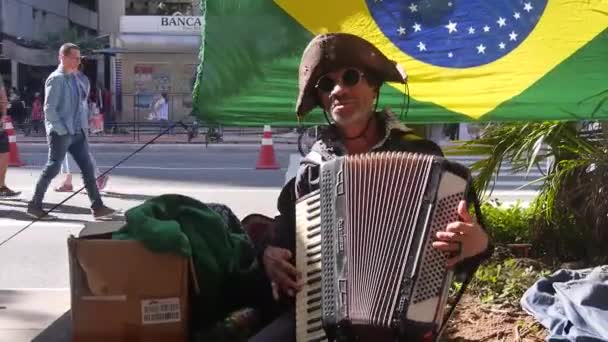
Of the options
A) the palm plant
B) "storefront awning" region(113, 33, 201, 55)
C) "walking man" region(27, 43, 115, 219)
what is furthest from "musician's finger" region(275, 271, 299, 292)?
"storefront awning" region(113, 33, 201, 55)

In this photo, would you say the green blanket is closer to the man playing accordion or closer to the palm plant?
the man playing accordion

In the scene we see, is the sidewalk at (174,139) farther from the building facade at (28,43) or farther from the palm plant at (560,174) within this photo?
the palm plant at (560,174)

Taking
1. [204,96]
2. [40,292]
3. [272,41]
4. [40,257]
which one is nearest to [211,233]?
[204,96]

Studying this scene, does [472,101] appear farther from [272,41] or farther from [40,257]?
[40,257]

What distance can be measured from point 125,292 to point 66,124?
19.3 feet

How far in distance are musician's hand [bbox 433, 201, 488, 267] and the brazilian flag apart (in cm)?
143

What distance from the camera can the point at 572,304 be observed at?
347 centimetres

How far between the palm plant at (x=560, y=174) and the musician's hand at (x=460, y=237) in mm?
2059

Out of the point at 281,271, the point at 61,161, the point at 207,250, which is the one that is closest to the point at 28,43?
the point at 61,161

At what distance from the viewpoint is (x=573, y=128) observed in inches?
178

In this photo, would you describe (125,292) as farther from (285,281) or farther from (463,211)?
(463,211)

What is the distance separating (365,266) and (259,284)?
93cm

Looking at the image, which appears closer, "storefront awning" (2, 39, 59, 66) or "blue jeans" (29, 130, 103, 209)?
"blue jeans" (29, 130, 103, 209)

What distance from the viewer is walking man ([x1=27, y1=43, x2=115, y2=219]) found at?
8812 mm
